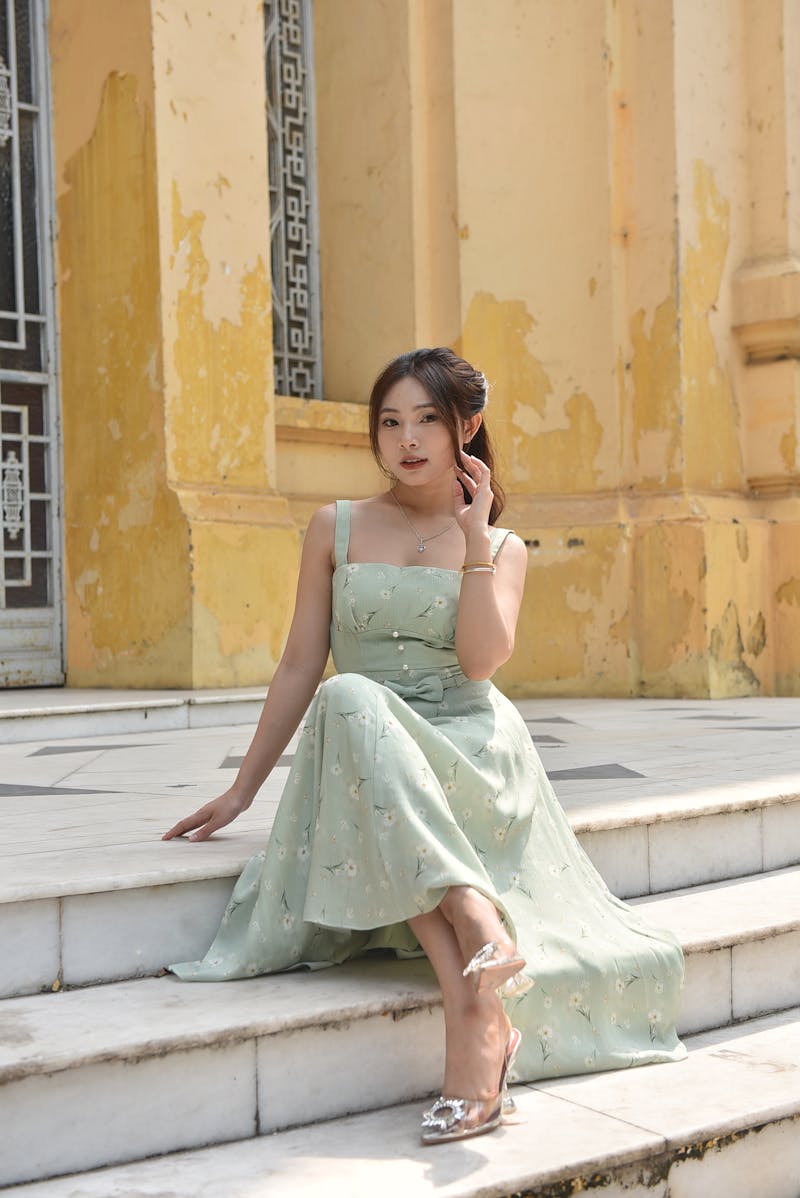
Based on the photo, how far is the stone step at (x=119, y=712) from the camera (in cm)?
475

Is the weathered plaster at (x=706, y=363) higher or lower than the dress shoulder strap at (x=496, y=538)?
higher

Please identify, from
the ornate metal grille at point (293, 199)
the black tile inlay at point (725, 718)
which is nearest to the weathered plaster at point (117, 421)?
the ornate metal grille at point (293, 199)

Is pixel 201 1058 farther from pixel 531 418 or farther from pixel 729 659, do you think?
pixel 531 418

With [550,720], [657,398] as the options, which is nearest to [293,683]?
[550,720]

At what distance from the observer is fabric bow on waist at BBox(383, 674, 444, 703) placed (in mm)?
2477

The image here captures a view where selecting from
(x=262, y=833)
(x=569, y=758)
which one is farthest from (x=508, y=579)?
(x=569, y=758)

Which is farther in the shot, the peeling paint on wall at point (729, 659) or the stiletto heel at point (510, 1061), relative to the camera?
the peeling paint on wall at point (729, 659)

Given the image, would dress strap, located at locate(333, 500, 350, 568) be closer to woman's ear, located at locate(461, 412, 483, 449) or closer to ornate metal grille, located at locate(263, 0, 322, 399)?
woman's ear, located at locate(461, 412, 483, 449)

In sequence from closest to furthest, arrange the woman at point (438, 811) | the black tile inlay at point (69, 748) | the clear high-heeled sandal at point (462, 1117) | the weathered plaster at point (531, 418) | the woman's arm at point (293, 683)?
the clear high-heeled sandal at point (462, 1117)
the woman at point (438, 811)
the woman's arm at point (293, 683)
the black tile inlay at point (69, 748)
the weathered plaster at point (531, 418)

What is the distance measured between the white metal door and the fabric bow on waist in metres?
3.67

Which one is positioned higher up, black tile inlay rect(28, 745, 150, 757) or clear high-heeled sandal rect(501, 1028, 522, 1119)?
black tile inlay rect(28, 745, 150, 757)

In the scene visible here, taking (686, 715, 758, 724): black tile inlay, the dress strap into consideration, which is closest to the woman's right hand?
the dress strap

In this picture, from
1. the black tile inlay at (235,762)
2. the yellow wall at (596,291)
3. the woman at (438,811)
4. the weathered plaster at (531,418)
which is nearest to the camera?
the woman at (438,811)

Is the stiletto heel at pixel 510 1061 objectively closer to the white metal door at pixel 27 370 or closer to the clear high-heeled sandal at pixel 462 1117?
the clear high-heeled sandal at pixel 462 1117
